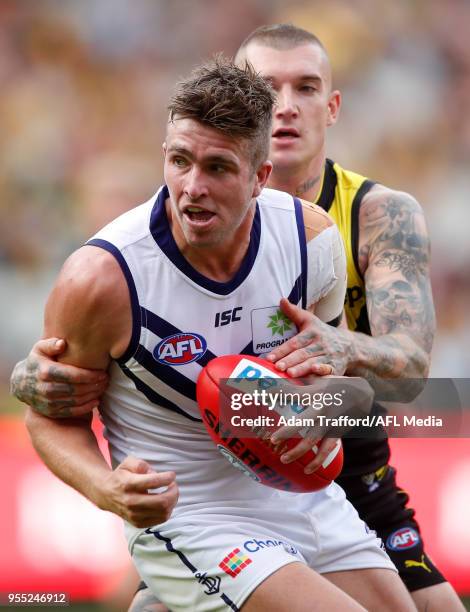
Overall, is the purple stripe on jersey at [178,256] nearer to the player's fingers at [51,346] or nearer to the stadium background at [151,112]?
the player's fingers at [51,346]

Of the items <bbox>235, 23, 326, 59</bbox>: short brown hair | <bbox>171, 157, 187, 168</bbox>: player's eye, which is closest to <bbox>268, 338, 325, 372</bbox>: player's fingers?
<bbox>171, 157, 187, 168</bbox>: player's eye

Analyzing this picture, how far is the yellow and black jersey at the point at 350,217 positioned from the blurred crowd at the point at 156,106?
4006 mm

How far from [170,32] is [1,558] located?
581 cm

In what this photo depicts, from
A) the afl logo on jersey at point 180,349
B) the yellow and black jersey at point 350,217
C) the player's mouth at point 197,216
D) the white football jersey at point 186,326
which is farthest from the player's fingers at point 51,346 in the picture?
the yellow and black jersey at point 350,217

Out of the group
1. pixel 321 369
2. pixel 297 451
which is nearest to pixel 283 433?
pixel 297 451

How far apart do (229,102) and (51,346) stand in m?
1.05

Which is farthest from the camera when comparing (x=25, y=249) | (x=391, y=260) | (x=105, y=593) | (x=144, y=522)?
(x=25, y=249)

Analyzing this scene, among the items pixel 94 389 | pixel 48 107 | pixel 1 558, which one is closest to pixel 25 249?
pixel 48 107

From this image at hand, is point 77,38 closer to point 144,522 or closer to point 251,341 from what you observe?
point 251,341

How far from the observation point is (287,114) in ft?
16.3

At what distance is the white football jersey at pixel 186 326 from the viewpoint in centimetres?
363

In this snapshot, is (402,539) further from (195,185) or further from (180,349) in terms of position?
(195,185)

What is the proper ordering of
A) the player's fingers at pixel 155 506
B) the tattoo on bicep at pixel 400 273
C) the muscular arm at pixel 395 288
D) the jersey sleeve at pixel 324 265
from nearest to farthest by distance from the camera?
the player's fingers at pixel 155 506 → the jersey sleeve at pixel 324 265 → the muscular arm at pixel 395 288 → the tattoo on bicep at pixel 400 273

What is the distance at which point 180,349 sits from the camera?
12.0ft
